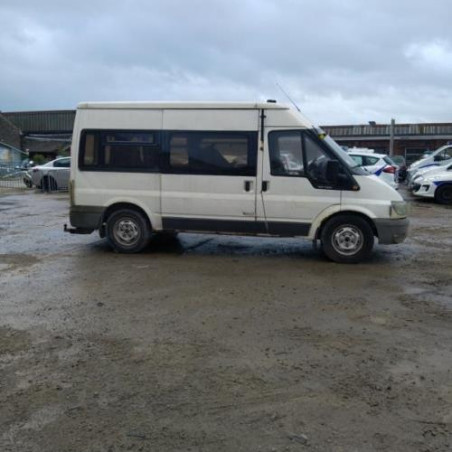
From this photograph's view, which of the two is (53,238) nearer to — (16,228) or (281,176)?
(16,228)

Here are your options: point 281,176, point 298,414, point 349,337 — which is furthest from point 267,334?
point 281,176

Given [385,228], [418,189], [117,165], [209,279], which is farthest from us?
[418,189]

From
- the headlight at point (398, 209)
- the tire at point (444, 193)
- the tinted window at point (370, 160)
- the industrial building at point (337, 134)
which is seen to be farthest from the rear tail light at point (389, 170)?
the industrial building at point (337, 134)

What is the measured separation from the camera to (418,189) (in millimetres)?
19719

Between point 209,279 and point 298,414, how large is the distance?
3.93 metres

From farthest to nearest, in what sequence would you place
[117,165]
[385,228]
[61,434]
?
1. [117,165]
2. [385,228]
3. [61,434]

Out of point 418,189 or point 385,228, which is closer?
point 385,228

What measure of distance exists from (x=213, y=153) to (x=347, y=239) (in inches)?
98.0

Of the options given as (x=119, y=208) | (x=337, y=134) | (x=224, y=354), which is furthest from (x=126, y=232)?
(x=337, y=134)

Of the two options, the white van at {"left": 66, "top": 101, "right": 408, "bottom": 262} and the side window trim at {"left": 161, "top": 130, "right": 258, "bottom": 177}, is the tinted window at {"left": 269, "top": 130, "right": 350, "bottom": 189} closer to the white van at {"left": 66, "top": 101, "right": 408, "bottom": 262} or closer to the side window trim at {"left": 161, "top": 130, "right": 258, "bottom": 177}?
the white van at {"left": 66, "top": 101, "right": 408, "bottom": 262}

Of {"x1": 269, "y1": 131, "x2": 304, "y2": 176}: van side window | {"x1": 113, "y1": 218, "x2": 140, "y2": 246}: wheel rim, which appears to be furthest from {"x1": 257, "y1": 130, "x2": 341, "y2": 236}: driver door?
{"x1": 113, "y1": 218, "x2": 140, "y2": 246}: wheel rim

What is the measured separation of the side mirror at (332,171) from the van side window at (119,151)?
2.73 m

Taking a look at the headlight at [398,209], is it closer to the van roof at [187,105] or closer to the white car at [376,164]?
the van roof at [187,105]

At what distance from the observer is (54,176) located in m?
24.2
